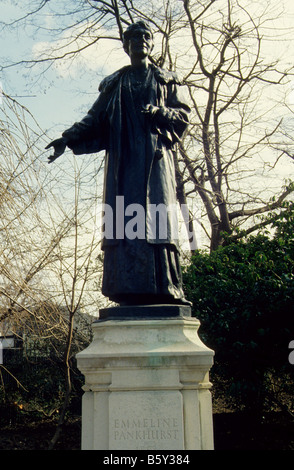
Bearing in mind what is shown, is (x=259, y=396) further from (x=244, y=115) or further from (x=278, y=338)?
(x=244, y=115)

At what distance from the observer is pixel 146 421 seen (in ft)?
10.2

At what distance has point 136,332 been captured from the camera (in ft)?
11.1

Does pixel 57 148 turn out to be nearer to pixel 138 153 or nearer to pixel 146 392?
pixel 138 153

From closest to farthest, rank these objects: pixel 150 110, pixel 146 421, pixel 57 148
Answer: pixel 146 421, pixel 150 110, pixel 57 148

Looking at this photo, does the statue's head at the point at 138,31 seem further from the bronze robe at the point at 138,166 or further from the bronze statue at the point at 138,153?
the bronze robe at the point at 138,166

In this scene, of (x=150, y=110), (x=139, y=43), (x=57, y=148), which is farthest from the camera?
(x=139, y=43)

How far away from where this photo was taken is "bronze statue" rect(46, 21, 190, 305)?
12.3ft

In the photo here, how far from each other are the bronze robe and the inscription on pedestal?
81cm

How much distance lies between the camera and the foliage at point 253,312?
7254 mm

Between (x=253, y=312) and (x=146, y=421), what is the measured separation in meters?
4.71

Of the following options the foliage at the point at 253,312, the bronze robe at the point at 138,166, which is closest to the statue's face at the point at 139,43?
the bronze robe at the point at 138,166

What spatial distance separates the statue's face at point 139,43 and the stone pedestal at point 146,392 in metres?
2.52

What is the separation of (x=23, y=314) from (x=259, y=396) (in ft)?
14.4

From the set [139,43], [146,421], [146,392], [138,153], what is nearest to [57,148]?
[138,153]
